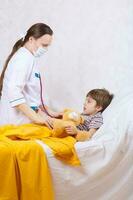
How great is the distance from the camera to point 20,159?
164cm

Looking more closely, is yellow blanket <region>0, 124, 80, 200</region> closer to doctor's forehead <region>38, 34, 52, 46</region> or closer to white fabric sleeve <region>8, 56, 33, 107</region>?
white fabric sleeve <region>8, 56, 33, 107</region>

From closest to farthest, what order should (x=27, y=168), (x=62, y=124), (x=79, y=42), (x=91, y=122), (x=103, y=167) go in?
(x=27, y=168), (x=103, y=167), (x=62, y=124), (x=91, y=122), (x=79, y=42)

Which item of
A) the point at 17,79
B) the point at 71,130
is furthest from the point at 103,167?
the point at 17,79

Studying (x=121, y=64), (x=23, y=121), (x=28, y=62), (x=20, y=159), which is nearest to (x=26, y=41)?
(x=28, y=62)

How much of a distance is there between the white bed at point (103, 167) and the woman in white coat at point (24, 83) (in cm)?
33

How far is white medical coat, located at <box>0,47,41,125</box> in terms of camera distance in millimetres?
1992

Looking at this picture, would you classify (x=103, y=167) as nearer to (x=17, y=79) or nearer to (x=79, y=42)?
(x=17, y=79)

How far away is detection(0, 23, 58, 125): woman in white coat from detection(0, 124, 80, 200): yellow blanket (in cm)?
29

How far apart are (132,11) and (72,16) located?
46 centimetres

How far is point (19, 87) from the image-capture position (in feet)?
6.54

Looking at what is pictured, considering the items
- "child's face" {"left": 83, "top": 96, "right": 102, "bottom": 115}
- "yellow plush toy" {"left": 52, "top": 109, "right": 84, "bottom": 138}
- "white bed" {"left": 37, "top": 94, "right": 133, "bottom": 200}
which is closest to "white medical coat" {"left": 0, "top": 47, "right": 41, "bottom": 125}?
"yellow plush toy" {"left": 52, "top": 109, "right": 84, "bottom": 138}

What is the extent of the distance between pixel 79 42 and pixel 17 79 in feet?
2.45

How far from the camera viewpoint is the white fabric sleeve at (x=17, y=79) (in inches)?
78.1

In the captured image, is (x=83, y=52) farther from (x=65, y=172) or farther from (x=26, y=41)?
(x=65, y=172)
